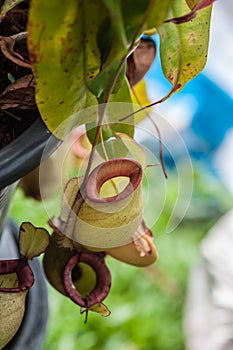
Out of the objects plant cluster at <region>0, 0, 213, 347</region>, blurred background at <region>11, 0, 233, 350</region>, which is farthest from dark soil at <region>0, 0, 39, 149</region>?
blurred background at <region>11, 0, 233, 350</region>

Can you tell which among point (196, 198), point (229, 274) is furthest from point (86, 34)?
point (196, 198)

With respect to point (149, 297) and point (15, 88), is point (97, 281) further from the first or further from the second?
point (149, 297)

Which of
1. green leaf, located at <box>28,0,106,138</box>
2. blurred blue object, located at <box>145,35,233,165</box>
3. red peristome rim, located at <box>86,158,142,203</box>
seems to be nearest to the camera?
green leaf, located at <box>28,0,106,138</box>

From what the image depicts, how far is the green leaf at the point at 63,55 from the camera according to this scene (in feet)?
0.87

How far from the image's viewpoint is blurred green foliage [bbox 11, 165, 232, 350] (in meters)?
1.15

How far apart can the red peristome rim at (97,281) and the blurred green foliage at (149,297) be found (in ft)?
2.11

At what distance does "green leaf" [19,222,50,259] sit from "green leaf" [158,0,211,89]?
120 millimetres

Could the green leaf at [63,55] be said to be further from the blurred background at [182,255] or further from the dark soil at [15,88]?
the blurred background at [182,255]

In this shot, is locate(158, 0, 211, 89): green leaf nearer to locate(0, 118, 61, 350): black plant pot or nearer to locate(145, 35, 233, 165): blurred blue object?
locate(0, 118, 61, 350): black plant pot

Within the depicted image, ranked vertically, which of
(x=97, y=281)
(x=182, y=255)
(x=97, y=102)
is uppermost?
(x=97, y=102)

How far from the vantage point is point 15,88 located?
1.22 ft

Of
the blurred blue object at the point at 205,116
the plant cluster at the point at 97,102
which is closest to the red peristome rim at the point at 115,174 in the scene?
the plant cluster at the point at 97,102

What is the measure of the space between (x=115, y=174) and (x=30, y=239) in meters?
0.07

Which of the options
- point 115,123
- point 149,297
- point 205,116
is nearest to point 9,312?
point 115,123
